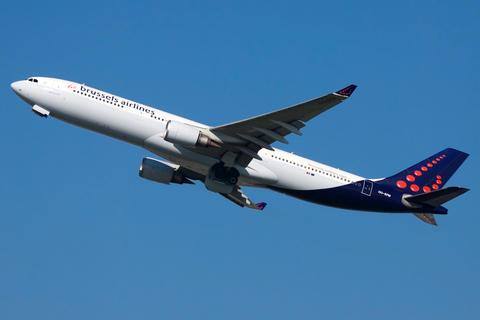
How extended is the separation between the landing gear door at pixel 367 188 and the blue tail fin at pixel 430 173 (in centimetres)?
155

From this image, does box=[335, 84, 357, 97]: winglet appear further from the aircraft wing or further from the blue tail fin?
the blue tail fin

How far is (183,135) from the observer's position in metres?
31.8

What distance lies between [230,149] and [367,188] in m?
10.2

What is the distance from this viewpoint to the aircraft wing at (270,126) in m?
28.2

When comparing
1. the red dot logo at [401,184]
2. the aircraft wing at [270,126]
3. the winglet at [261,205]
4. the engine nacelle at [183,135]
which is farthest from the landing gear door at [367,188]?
the engine nacelle at [183,135]

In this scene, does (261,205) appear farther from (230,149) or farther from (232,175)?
(230,149)

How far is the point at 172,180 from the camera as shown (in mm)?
38531

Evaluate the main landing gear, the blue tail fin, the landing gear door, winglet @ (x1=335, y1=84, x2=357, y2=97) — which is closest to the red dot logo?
the blue tail fin

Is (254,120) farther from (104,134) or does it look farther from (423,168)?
(423,168)

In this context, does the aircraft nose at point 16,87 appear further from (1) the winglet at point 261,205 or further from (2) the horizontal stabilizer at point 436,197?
(2) the horizontal stabilizer at point 436,197

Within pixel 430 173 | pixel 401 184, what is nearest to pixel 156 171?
pixel 401 184

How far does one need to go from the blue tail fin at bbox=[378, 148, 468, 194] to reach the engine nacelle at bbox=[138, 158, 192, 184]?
15.1 m

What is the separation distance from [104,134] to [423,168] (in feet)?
76.2

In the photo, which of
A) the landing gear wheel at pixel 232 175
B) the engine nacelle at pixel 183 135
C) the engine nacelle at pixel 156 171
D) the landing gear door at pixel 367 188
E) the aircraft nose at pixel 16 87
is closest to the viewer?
the engine nacelle at pixel 183 135
